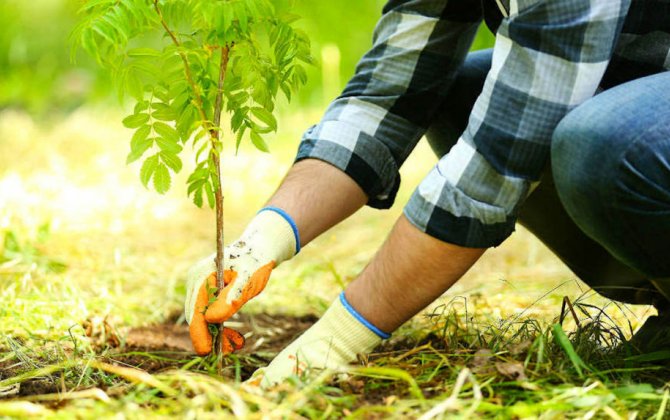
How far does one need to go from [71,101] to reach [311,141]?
3.13 metres

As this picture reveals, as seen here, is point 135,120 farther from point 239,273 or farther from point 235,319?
point 235,319

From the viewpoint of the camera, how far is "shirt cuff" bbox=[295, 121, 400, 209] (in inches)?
65.4

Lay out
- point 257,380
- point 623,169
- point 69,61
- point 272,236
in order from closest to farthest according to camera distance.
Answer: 1. point 623,169
2. point 257,380
3. point 272,236
4. point 69,61

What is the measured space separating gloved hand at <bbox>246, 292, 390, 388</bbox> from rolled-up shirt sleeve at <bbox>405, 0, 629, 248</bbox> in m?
0.19

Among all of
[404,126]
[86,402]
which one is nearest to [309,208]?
[404,126]

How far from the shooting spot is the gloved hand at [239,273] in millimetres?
1436

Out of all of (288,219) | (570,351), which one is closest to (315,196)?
(288,219)

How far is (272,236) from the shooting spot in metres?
1.55

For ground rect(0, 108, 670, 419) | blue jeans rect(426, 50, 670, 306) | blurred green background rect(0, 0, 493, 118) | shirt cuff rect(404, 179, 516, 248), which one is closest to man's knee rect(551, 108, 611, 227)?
blue jeans rect(426, 50, 670, 306)

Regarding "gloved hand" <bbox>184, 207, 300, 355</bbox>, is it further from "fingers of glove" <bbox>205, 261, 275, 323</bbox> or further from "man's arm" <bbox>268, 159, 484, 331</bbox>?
"man's arm" <bbox>268, 159, 484, 331</bbox>

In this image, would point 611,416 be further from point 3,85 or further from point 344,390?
point 3,85

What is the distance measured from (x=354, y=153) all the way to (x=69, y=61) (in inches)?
130

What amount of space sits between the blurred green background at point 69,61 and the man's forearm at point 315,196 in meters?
2.52

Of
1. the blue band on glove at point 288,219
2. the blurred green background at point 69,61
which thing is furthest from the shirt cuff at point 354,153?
the blurred green background at point 69,61
